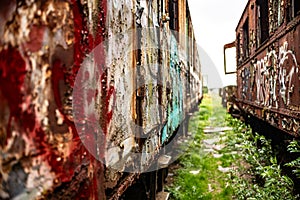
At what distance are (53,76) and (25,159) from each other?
0.24m

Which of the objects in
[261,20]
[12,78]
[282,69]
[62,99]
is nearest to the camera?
[12,78]

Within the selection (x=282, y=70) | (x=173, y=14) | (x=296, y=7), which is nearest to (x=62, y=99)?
(x=296, y=7)

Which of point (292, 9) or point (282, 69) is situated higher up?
point (292, 9)

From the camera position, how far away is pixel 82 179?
1000 millimetres

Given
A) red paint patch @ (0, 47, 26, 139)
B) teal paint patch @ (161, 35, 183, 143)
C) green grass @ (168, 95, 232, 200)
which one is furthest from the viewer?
green grass @ (168, 95, 232, 200)

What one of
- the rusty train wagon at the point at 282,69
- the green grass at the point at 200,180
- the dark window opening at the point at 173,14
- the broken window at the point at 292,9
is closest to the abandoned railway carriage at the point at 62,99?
the rusty train wagon at the point at 282,69

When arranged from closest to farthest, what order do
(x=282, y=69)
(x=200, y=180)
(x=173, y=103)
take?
1. (x=282, y=69)
2. (x=173, y=103)
3. (x=200, y=180)

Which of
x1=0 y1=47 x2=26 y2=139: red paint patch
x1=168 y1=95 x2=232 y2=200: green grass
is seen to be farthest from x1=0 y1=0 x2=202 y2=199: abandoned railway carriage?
x1=168 y1=95 x2=232 y2=200: green grass

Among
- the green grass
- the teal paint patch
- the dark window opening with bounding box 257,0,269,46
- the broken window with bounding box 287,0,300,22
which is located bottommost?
the green grass

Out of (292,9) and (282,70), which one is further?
(282,70)

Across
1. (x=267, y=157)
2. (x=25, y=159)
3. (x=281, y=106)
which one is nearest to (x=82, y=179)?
(x=25, y=159)

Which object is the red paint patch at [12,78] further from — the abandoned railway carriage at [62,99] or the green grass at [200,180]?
the green grass at [200,180]

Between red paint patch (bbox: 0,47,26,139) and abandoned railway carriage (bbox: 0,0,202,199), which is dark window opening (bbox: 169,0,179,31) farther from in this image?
red paint patch (bbox: 0,47,26,139)

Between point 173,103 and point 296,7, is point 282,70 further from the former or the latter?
point 173,103
